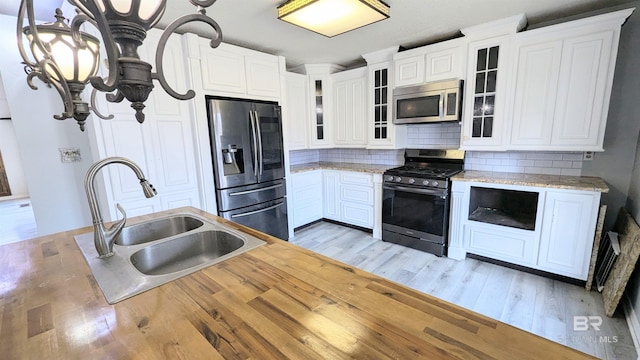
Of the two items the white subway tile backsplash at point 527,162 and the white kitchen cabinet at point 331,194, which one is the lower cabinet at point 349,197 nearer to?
the white kitchen cabinet at point 331,194

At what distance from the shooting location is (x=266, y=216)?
3217 mm

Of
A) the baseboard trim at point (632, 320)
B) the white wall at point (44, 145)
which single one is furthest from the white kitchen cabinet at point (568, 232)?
the white wall at point (44, 145)

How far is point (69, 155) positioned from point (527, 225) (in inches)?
183

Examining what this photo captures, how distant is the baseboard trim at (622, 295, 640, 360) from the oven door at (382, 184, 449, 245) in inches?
53.5

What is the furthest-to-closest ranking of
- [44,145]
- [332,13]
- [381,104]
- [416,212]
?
1. [381,104]
2. [416,212]
3. [44,145]
4. [332,13]

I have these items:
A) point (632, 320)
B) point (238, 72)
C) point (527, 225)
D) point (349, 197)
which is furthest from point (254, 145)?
point (632, 320)

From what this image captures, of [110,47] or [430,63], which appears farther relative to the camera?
[430,63]

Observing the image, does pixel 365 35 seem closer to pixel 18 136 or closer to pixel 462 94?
pixel 462 94

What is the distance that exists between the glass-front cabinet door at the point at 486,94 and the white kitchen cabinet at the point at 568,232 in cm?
73

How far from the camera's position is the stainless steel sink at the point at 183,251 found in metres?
1.26

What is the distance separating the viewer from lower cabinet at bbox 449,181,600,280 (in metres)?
2.26

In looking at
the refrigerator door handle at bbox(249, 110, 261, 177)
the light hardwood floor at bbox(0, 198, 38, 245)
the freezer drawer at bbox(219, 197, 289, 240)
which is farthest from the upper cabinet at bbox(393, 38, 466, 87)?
the light hardwood floor at bbox(0, 198, 38, 245)

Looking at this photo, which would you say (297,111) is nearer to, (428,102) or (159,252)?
(428,102)

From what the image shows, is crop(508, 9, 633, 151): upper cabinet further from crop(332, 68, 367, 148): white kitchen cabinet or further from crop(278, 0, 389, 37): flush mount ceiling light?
crop(332, 68, 367, 148): white kitchen cabinet
